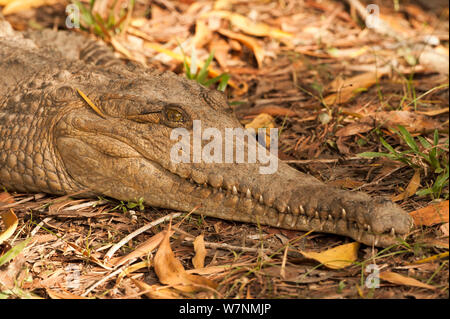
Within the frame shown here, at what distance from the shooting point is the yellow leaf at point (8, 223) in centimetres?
301

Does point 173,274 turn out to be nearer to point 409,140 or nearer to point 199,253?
point 199,253

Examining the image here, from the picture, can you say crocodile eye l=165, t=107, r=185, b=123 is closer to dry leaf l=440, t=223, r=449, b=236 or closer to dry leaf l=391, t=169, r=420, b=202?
dry leaf l=391, t=169, r=420, b=202

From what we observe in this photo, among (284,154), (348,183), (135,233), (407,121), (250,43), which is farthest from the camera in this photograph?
(250,43)

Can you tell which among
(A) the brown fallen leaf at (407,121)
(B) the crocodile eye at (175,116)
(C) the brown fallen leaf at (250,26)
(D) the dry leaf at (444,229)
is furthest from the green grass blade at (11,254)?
(C) the brown fallen leaf at (250,26)

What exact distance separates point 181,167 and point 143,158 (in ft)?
0.94

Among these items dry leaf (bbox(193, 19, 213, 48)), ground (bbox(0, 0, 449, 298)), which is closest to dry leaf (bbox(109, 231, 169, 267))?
ground (bbox(0, 0, 449, 298))

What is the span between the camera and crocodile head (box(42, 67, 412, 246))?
9.28ft

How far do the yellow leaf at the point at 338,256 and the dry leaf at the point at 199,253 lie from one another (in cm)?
Answer: 55

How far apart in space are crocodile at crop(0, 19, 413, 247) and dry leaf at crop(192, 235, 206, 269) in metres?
0.23

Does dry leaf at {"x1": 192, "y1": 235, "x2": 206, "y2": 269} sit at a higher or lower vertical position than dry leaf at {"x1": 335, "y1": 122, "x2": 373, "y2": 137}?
lower

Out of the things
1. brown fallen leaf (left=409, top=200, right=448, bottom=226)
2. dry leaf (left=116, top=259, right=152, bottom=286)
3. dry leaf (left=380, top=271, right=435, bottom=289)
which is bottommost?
dry leaf (left=380, top=271, right=435, bottom=289)

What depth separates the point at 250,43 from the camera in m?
5.33

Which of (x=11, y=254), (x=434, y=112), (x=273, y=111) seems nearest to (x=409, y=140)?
(x=434, y=112)
